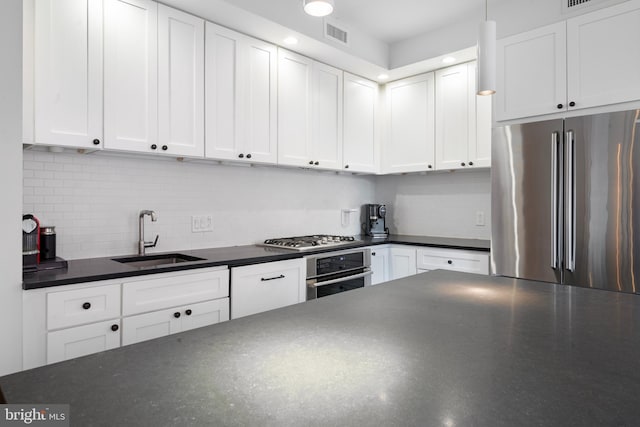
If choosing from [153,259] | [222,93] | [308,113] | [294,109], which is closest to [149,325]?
[153,259]

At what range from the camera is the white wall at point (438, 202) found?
372cm

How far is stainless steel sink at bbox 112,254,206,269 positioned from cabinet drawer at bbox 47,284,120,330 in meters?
0.55

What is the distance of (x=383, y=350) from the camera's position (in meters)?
0.86

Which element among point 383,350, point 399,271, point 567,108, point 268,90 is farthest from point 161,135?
point 567,108

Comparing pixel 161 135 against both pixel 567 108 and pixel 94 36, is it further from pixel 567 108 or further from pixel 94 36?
pixel 567 108

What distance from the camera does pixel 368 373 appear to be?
2.41ft

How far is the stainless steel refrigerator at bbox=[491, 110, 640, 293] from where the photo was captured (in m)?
2.32

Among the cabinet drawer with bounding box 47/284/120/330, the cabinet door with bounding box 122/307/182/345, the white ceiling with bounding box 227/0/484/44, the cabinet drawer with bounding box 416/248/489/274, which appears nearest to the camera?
the cabinet drawer with bounding box 47/284/120/330

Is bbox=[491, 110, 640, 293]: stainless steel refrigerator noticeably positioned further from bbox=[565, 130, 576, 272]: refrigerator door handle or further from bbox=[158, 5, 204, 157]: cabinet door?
bbox=[158, 5, 204, 157]: cabinet door

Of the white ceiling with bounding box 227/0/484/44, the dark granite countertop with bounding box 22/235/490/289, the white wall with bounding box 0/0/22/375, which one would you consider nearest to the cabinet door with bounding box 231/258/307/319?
the dark granite countertop with bounding box 22/235/490/289

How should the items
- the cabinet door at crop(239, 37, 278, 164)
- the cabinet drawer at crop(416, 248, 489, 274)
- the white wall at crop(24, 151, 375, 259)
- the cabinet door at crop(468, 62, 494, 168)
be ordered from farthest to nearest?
the cabinet door at crop(468, 62, 494, 168) < the cabinet drawer at crop(416, 248, 489, 274) < the cabinet door at crop(239, 37, 278, 164) < the white wall at crop(24, 151, 375, 259)

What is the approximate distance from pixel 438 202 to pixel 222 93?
7.90 ft

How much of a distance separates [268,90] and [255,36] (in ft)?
1.30

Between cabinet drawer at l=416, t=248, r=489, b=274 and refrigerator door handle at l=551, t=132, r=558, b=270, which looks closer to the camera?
refrigerator door handle at l=551, t=132, r=558, b=270
